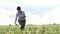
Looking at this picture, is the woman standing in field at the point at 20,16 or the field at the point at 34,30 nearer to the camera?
the field at the point at 34,30

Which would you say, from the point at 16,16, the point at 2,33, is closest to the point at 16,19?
the point at 16,16

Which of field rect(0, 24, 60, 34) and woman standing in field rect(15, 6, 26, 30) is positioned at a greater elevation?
woman standing in field rect(15, 6, 26, 30)

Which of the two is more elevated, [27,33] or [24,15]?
[24,15]

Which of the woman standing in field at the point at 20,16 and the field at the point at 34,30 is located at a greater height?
the woman standing in field at the point at 20,16

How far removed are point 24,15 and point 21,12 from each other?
243mm

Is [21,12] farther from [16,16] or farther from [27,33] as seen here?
[27,33]

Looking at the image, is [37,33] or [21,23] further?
[21,23]

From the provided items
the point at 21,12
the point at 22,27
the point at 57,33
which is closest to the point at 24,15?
the point at 21,12

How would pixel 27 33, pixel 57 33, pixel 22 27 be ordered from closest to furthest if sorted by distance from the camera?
pixel 27 33 < pixel 57 33 < pixel 22 27

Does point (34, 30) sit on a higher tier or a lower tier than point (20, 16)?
lower

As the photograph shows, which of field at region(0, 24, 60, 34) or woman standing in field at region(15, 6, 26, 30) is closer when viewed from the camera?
field at region(0, 24, 60, 34)

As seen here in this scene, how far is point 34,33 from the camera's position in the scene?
13203mm

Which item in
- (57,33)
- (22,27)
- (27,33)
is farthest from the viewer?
(22,27)

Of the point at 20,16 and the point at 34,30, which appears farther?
the point at 34,30
